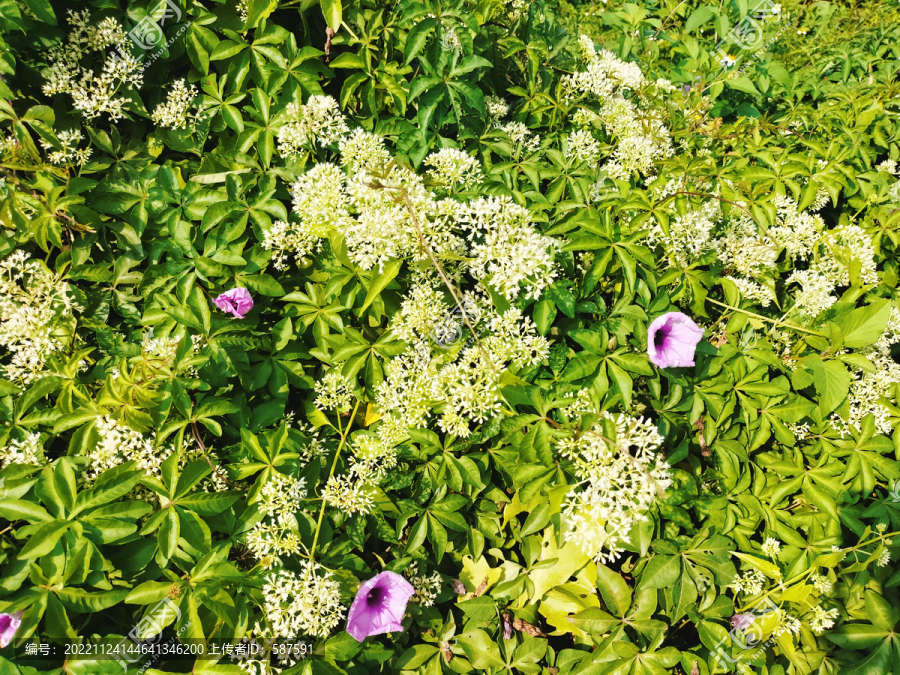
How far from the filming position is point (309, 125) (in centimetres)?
220

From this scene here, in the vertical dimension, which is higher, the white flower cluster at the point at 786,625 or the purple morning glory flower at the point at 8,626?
the purple morning glory flower at the point at 8,626

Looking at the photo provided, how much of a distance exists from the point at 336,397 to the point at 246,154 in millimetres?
1165

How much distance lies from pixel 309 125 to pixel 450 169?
0.61m

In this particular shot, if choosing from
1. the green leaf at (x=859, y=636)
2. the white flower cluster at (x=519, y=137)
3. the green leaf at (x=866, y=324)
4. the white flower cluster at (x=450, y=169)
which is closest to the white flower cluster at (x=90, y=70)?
the white flower cluster at (x=450, y=169)

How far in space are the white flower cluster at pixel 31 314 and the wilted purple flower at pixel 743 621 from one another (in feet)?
9.63

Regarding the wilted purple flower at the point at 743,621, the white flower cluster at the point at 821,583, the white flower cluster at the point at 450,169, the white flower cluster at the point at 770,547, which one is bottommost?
the wilted purple flower at the point at 743,621

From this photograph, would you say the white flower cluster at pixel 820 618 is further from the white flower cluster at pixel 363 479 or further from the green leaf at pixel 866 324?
the white flower cluster at pixel 363 479

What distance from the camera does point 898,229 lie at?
9.30 feet

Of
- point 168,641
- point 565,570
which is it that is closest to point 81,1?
point 168,641

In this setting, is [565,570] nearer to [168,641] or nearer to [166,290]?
[168,641]

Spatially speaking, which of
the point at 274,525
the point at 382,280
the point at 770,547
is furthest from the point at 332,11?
the point at 770,547

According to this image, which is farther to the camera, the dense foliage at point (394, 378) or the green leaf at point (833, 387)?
the green leaf at point (833, 387)

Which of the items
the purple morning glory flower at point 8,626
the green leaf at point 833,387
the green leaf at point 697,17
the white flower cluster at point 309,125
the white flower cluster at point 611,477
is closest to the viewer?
the purple morning glory flower at point 8,626

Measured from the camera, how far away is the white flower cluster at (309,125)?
7.14 feet
